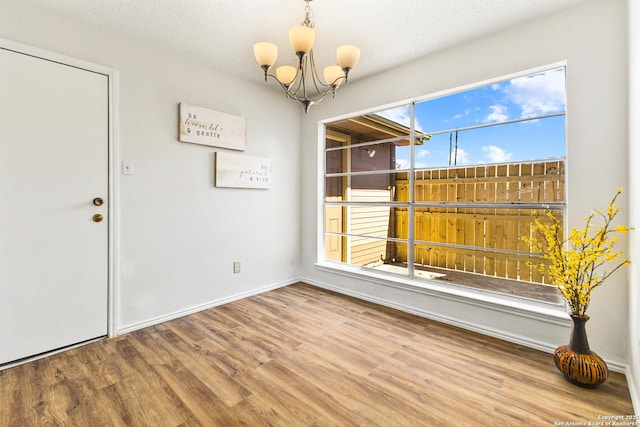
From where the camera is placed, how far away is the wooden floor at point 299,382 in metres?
1.48

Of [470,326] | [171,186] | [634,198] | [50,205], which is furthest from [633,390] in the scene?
[50,205]

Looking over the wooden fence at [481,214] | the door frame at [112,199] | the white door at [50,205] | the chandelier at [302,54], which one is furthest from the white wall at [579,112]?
the white door at [50,205]

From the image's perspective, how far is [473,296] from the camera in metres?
2.42

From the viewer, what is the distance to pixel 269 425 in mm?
1420

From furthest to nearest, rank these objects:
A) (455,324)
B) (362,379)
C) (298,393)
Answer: (455,324), (362,379), (298,393)

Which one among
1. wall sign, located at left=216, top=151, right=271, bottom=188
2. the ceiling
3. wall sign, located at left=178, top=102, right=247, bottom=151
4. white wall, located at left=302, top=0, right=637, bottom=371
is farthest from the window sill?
the ceiling

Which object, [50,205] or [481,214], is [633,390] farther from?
[50,205]

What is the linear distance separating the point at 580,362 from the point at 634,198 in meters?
1.00

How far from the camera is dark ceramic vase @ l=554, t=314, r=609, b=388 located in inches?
64.8

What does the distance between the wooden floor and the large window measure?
0.69 m

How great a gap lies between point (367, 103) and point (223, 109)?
1523 millimetres

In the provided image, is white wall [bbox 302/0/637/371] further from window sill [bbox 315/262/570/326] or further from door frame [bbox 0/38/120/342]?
door frame [bbox 0/38/120/342]

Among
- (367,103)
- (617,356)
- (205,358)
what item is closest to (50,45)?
(205,358)

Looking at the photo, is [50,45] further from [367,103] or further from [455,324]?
[455,324]
